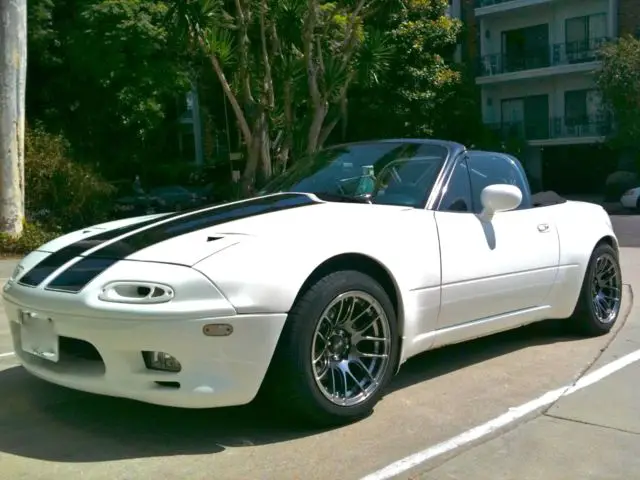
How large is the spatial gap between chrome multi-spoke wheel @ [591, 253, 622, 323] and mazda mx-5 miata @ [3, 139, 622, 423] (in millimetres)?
850

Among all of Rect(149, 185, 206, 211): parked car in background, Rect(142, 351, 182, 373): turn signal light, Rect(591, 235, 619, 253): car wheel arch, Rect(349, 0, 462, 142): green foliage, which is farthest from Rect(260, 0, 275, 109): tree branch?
Rect(349, 0, 462, 142): green foliage

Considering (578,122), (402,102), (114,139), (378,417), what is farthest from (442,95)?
(378,417)

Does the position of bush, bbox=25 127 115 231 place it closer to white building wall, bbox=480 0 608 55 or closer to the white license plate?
the white license plate

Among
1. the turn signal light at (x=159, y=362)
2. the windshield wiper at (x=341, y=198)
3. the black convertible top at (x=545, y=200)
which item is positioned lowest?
the turn signal light at (x=159, y=362)

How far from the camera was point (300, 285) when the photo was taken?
3.81m

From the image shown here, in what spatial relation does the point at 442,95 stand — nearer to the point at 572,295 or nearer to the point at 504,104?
the point at 504,104

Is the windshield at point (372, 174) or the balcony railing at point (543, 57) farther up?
the balcony railing at point (543, 57)

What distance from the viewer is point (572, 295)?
19.2ft

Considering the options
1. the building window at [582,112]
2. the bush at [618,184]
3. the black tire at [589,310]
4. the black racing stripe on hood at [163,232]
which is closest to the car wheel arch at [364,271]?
the black racing stripe on hood at [163,232]

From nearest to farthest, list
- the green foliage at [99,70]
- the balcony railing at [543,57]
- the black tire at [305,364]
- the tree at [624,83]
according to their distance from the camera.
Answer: the black tire at [305,364] < the green foliage at [99,70] < the tree at [624,83] < the balcony railing at [543,57]

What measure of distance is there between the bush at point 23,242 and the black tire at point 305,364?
10.3 meters

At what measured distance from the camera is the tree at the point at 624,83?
27.5m

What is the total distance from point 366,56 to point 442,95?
1642 cm

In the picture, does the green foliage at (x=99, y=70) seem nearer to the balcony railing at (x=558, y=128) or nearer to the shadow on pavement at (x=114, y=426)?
the shadow on pavement at (x=114, y=426)
